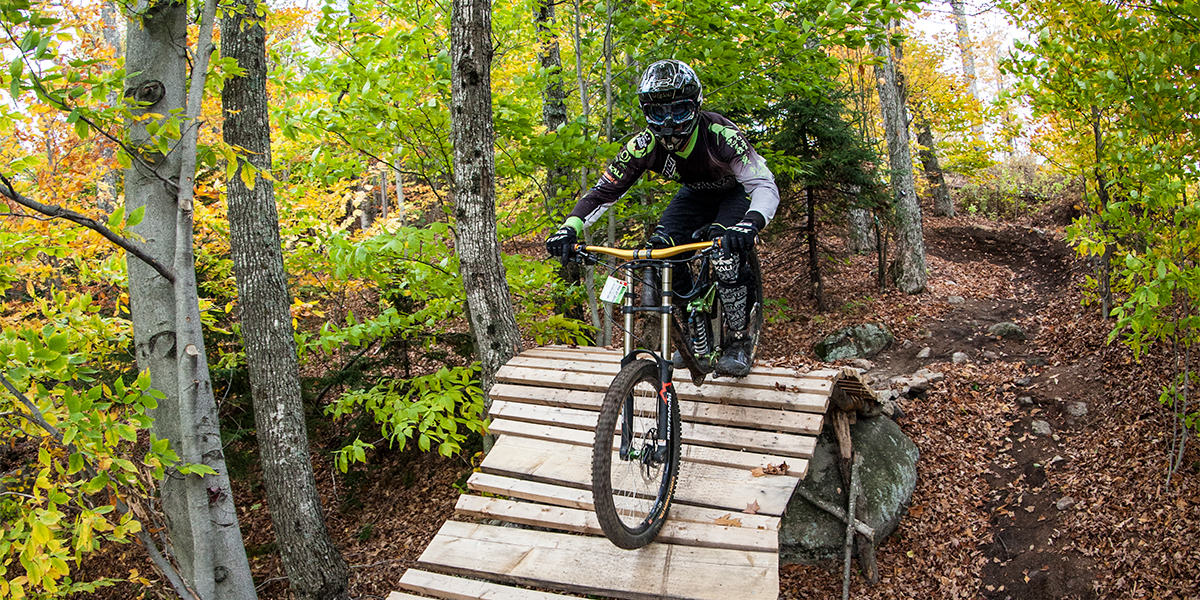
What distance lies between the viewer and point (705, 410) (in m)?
4.74

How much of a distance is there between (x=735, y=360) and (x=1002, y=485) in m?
3.14

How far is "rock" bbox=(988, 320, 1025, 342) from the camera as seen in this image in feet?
28.6

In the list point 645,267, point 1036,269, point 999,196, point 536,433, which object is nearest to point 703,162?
→ point 645,267

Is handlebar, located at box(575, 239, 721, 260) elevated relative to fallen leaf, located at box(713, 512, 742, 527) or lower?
elevated

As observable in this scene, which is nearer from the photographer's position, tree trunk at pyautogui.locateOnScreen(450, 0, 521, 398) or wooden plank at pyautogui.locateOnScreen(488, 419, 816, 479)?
wooden plank at pyautogui.locateOnScreen(488, 419, 816, 479)

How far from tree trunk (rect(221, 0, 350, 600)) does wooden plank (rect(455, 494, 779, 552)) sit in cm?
255

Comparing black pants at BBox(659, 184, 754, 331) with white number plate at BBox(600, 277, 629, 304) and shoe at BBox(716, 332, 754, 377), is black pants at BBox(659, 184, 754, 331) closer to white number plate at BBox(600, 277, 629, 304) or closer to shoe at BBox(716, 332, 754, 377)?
shoe at BBox(716, 332, 754, 377)

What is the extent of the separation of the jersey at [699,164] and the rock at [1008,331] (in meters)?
6.23

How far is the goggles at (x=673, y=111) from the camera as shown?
12.9 feet

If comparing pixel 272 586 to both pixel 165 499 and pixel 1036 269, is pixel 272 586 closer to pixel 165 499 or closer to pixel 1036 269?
pixel 165 499

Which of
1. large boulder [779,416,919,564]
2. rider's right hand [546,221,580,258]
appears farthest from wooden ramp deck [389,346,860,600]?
large boulder [779,416,919,564]

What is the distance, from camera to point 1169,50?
4.34 m

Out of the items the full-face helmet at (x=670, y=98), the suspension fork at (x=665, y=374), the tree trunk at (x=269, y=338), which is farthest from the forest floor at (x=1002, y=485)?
the full-face helmet at (x=670, y=98)

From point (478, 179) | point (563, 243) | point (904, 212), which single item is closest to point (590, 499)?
point (563, 243)
